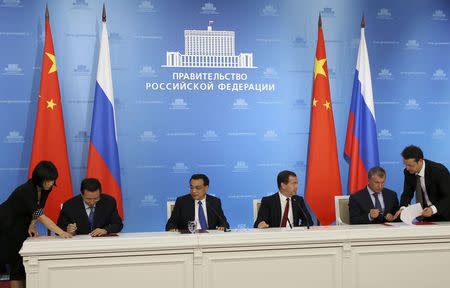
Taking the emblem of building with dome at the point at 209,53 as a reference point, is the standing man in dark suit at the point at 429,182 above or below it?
below

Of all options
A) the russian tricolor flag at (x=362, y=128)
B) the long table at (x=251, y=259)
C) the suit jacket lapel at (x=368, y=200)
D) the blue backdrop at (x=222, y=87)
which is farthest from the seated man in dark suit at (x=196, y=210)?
the russian tricolor flag at (x=362, y=128)

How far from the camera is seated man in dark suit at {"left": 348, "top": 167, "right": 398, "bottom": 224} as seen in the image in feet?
15.0

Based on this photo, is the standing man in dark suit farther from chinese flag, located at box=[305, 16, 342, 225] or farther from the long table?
chinese flag, located at box=[305, 16, 342, 225]

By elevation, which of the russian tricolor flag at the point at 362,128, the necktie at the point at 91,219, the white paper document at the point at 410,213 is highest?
the russian tricolor flag at the point at 362,128

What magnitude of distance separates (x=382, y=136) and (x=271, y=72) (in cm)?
140

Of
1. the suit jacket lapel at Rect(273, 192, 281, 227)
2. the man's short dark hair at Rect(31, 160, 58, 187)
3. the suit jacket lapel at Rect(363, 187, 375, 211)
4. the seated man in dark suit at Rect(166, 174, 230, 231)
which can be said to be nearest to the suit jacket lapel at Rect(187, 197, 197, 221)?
the seated man in dark suit at Rect(166, 174, 230, 231)

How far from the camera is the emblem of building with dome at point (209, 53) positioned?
5.57 meters

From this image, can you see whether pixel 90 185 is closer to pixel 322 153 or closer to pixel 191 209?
pixel 191 209

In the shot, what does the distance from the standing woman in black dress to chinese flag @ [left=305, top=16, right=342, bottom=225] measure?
279 centimetres

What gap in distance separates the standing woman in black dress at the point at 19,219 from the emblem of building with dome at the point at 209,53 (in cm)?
226

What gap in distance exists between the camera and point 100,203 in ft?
14.1

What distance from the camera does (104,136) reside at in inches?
206

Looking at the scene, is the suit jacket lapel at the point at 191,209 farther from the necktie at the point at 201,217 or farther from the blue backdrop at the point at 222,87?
the blue backdrop at the point at 222,87

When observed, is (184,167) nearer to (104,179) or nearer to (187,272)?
(104,179)
